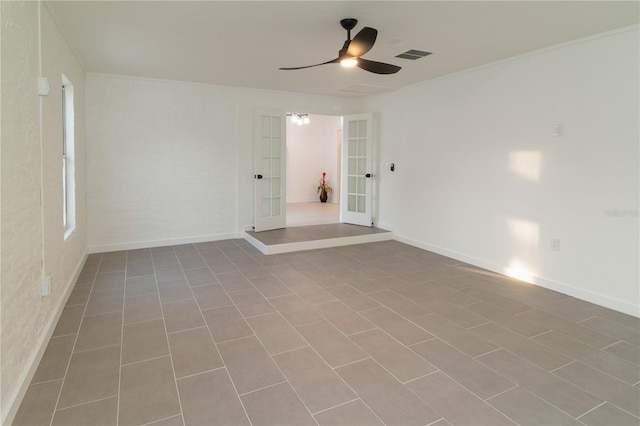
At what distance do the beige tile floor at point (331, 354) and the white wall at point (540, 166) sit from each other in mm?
414

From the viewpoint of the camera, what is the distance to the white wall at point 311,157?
35.5 feet

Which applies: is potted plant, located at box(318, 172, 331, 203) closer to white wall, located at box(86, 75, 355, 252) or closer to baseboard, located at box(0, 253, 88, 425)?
white wall, located at box(86, 75, 355, 252)

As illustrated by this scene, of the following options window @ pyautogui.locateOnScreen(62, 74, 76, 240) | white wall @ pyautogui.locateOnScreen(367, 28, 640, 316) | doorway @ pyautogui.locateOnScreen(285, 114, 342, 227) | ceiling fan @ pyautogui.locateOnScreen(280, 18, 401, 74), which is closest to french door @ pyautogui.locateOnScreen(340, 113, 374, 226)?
white wall @ pyautogui.locateOnScreen(367, 28, 640, 316)

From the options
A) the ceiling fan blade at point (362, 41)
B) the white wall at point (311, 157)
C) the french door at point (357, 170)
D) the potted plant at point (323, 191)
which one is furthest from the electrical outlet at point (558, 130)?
the potted plant at point (323, 191)

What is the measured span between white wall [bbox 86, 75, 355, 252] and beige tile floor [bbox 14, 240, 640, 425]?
142cm

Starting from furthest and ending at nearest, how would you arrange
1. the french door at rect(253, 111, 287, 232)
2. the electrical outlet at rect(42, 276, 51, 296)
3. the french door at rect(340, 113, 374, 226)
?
the french door at rect(340, 113, 374, 226), the french door at rect(253, 111, 287, 232), the electrical outlet at rect(42, 276, 51, 296)

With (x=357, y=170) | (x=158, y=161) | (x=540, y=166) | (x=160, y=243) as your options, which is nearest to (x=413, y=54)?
(x=540, y=166)

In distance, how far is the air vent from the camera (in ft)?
13.4

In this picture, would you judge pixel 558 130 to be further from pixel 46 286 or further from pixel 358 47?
pixel 46 286

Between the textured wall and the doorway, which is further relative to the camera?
the doorway

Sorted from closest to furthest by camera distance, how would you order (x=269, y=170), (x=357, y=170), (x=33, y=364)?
(x=33, y=364), (x=269, y=170), (x=357, y=170)

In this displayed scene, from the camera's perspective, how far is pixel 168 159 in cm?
574

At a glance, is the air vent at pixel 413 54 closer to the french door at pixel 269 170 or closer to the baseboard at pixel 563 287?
the baseboard at pixel 563 287

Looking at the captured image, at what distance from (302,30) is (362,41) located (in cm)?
72
